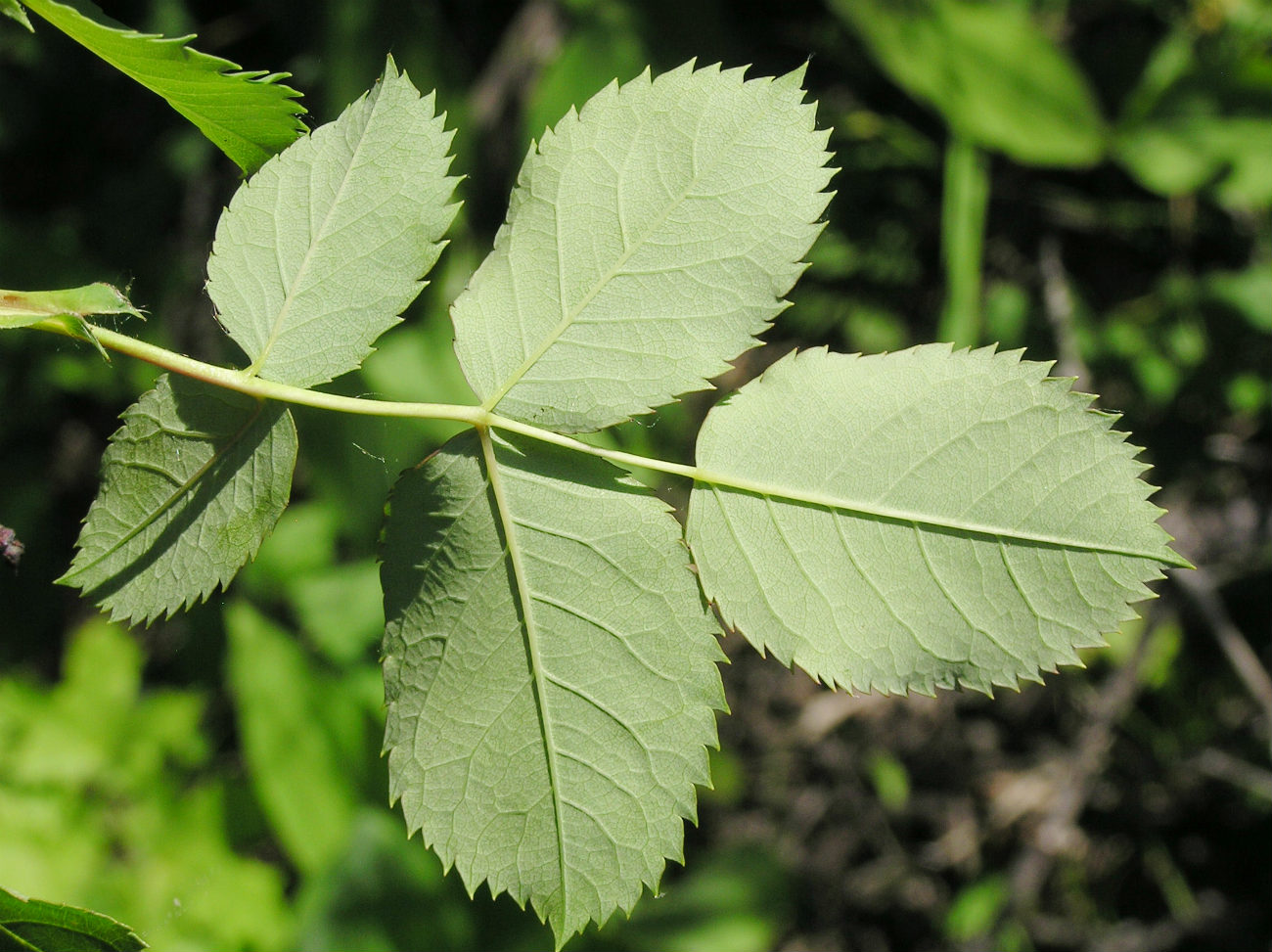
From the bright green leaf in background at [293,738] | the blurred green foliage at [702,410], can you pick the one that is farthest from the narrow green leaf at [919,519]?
the bright green leaf in background at [293,738]

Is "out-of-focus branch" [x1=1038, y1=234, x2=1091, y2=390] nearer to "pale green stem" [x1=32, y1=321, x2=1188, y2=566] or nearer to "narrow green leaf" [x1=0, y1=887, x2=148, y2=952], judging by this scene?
"pale green stem" [x1=32, y1=321, x2=1188, y2=566]

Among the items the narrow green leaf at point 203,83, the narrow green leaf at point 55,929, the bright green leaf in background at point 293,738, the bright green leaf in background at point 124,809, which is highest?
the narrow green leaf at point 203,83

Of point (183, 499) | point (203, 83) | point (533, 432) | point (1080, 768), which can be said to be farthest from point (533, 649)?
point (1080, 768)

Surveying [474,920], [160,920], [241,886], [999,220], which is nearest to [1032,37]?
[999,220]

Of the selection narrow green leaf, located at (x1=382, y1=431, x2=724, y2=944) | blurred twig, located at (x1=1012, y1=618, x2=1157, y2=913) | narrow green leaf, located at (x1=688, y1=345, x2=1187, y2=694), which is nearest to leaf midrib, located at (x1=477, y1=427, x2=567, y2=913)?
narrow green leaf, located at (x1=382, y1=431, x2=724, y2=944)

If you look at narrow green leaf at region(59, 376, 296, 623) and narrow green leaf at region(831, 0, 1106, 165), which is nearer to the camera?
narrow green leaf at region(59, 376, 296, 623)

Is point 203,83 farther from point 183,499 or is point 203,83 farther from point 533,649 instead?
point 533,649

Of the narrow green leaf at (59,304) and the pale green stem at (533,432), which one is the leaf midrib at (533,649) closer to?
the pale green stem at (533,432)
